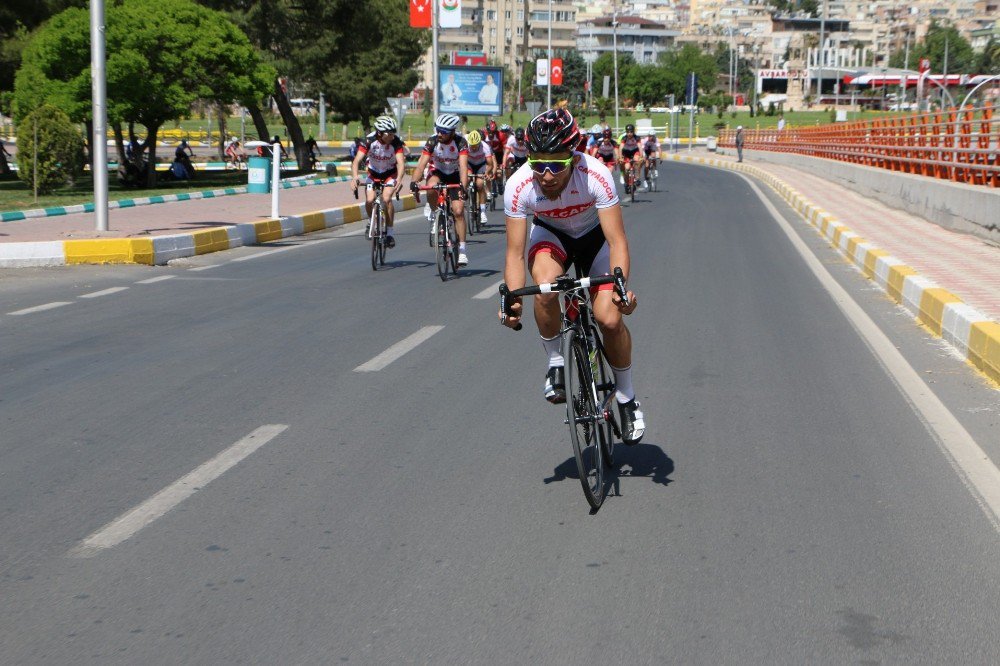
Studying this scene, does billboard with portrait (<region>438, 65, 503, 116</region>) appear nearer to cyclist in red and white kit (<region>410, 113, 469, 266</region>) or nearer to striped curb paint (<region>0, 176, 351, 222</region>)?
striped curb paint (<region>0, 176, 351, 222</region>)

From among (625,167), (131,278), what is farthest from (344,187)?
(131,278)

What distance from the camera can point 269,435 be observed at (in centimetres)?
645

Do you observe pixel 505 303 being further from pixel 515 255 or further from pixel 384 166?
pixel 384 166

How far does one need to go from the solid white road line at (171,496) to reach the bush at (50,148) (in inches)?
911

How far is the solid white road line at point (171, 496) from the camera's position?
15.3 ft

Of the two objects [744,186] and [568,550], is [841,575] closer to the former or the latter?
[568,550]

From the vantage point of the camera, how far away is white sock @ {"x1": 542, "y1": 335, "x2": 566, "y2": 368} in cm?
543

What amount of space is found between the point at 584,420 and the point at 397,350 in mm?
4139

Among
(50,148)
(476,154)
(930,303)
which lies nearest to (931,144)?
(476,154)

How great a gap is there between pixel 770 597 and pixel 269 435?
3.13m

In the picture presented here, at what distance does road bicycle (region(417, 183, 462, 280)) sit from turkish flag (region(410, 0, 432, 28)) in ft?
77.1

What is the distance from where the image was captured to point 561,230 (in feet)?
18.6

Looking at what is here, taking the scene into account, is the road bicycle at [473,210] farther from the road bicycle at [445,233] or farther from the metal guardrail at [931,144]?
the metal guardrail at [931,144]

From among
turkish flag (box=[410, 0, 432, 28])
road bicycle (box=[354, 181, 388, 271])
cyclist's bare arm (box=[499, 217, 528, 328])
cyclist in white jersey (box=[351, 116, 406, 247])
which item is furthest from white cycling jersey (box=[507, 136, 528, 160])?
cyclist's bare arm (box=[499, 217, 528, 328])
